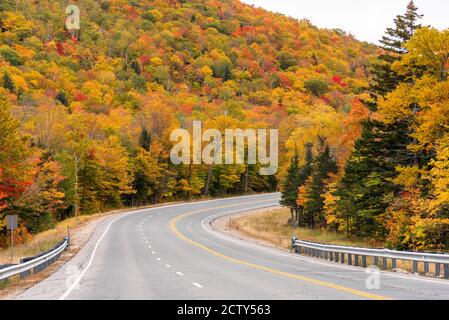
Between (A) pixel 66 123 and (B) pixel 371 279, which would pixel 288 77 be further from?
(B) pixel 371 279

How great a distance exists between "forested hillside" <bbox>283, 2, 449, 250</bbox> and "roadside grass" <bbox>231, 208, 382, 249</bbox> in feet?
12.4

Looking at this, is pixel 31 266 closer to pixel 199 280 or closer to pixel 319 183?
pixel 199 280

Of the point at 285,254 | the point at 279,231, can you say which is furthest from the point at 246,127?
the point at 285,254

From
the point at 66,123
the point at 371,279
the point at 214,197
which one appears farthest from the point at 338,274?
the point at 214,197

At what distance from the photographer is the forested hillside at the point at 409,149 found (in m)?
30.5

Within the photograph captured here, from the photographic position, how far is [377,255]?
21.0 m

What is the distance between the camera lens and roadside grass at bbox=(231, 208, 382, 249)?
146 ft

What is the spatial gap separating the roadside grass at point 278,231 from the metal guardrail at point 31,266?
17.9 metres

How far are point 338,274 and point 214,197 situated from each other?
80.6 meters

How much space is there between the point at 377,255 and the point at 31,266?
501 inches

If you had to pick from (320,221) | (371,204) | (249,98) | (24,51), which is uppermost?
(24,51)

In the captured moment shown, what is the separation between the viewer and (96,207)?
7581cm

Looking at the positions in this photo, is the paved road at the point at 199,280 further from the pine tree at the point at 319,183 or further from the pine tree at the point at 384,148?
the pine tree at the point at 319,183

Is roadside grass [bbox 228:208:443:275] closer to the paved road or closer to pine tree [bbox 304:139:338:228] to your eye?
pine tree [bbox 304:139:338:228]
